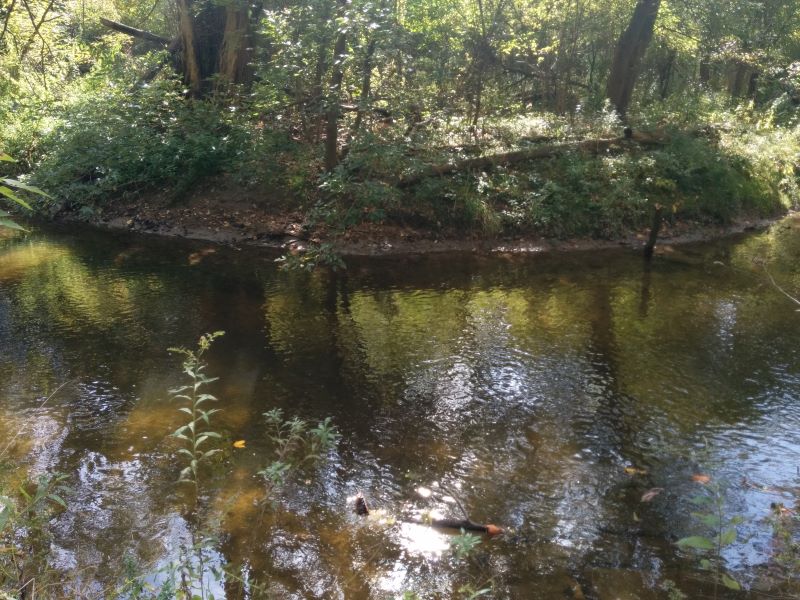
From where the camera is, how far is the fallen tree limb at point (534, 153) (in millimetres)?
14422

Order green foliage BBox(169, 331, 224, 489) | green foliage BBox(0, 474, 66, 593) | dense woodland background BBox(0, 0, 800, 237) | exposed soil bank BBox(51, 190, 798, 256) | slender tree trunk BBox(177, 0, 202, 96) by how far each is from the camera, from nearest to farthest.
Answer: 1. green foliage BBox(0, 474, 66, 593)
2. green foliage BBox(169, 331, 224, 489)
3. dense woodland background BBox(0, 0, 800, 237)
4. exposed soil bank BBox(51, 190, 798, 256)
5. slender tree trunk BBox(177, 0, 202, 96)

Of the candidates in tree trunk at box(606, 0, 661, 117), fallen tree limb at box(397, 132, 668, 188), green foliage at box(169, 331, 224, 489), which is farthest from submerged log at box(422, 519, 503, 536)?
tree trunk at box(606, 0, 661, 117)

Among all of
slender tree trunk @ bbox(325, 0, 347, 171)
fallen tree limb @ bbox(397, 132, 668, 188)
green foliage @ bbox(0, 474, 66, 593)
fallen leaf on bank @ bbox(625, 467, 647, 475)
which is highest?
slender tree trunk @ bbox(325, 0, 347, 171)

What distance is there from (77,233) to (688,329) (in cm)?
1303

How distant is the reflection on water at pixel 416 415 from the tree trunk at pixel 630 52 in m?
7.67

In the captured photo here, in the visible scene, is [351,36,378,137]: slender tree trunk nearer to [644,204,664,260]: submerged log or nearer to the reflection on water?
the reflection on water

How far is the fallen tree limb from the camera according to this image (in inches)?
568

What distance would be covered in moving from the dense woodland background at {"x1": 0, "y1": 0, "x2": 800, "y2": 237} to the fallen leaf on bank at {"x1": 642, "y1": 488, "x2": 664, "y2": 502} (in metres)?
8.36

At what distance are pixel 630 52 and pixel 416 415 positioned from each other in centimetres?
1482

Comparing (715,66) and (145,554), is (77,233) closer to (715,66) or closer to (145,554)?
(145,554)

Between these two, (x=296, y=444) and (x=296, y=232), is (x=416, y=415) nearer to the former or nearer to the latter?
(x=296, y=444)

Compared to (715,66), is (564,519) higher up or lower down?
lower down

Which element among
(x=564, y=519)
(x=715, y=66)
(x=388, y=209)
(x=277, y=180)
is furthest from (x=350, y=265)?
(x=715, y=66)

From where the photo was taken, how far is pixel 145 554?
4539 millimetres
